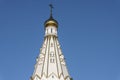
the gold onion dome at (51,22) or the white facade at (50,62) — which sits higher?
the gold onion dome at (51,22)

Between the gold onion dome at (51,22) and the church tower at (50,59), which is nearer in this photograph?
the church tower at (50,59)

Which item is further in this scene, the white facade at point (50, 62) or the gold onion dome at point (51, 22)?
the gold onion dome at point (51, 22)

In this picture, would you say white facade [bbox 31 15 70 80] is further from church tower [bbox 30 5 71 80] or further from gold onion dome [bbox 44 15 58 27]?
gold onion dome [bbox 44 15 58 27]

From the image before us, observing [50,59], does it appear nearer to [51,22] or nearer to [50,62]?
[50,62]

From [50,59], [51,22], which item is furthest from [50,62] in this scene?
[51,22]

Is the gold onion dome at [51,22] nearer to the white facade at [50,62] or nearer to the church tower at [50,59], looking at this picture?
Answer: the church tower at [50,59]

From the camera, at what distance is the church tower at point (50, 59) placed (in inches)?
1962

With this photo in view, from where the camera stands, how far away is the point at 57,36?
56.0m

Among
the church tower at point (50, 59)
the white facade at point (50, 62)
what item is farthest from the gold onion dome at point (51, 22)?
the white facade at point (50, 62)

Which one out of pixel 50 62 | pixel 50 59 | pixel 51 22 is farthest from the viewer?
pixel 51 22

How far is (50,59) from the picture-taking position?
5153 cm

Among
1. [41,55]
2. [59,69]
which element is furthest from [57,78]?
[41,55]

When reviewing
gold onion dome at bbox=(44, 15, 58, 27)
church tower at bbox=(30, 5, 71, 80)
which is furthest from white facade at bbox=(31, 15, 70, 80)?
gold onion dome at bbox=(44, 15, 58, 27)

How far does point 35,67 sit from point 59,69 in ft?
12.0
